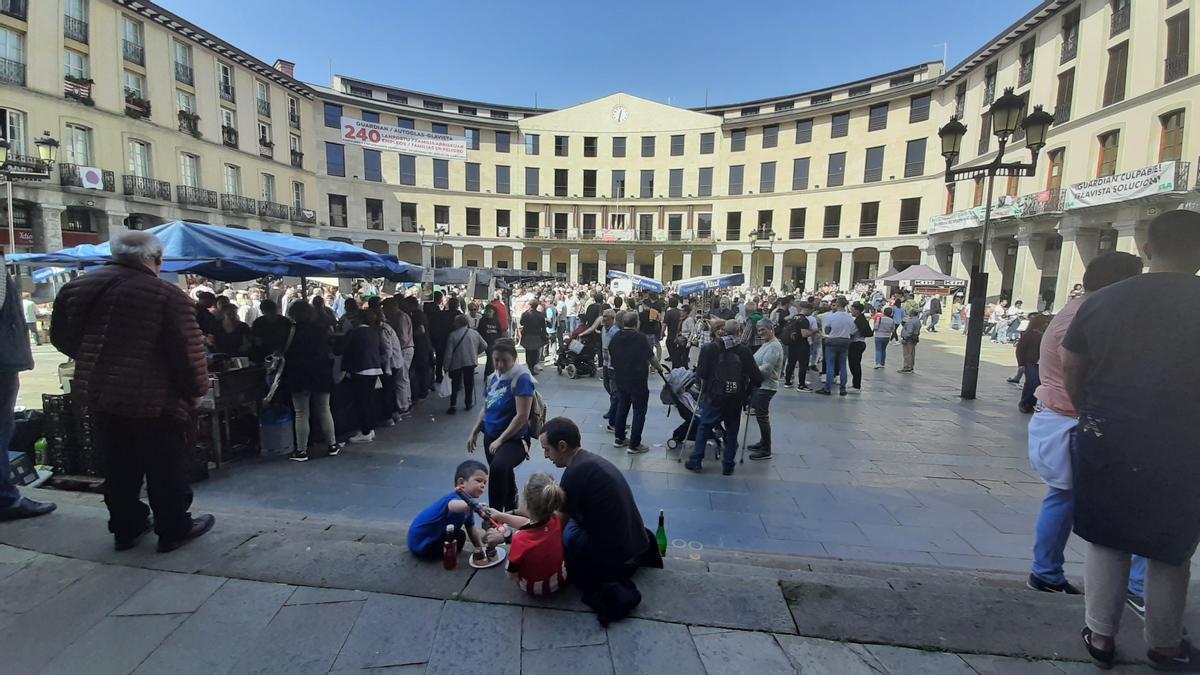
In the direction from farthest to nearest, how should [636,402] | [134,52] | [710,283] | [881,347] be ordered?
[134,52] < [710,283] < [881,347] < [636,402]

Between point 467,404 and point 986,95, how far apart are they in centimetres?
3284

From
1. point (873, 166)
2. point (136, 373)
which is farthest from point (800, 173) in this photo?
point (136, 373)

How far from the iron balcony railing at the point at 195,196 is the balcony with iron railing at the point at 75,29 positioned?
6.35m

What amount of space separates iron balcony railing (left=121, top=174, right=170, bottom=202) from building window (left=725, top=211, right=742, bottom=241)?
34.9 meters

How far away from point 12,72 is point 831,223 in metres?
42.4

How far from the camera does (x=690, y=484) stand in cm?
478

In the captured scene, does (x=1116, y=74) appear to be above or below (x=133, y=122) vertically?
above

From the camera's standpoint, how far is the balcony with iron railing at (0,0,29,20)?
18.8 metres

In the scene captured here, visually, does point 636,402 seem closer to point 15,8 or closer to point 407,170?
point 15,8

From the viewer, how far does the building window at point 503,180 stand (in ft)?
138

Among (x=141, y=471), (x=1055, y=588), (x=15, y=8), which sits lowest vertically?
(x=1055, y=588)

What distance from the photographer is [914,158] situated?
32.9 metres

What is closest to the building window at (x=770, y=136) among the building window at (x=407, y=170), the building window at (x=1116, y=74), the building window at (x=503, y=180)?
the building window at (x=1116, y=74)

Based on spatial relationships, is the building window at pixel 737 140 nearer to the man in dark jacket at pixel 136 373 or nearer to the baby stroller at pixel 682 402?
the baby stroller at pixel 682 402
